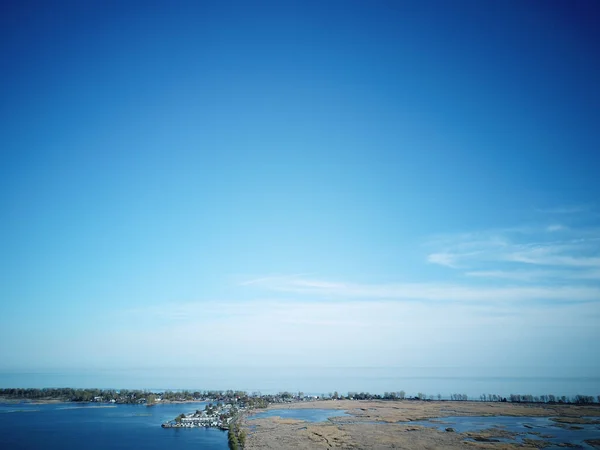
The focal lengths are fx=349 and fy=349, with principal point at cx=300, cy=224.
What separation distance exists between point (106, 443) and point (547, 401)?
3150 inches

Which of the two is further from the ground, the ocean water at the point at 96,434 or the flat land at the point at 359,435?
the flat land at the point at 359,435

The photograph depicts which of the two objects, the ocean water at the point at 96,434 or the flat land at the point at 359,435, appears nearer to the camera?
the flat land at the point at 359,435

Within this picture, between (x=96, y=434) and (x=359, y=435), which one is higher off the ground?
(x=359, y=435)

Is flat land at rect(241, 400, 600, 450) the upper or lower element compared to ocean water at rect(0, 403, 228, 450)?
upper

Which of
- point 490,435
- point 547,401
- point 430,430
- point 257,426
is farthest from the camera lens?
point 547,401

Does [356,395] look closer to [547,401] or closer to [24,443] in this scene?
[547,401]

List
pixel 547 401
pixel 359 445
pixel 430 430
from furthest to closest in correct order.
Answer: pixel 547 401
pixel 430 430
pixel 359 445

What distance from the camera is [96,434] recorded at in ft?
132

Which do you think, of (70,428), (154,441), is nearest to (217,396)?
(70,428)

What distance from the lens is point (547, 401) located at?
71.2 m

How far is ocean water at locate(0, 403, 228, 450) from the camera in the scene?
34.7m

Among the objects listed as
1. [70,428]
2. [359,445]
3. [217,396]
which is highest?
[359,445]

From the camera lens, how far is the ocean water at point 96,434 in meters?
34.7

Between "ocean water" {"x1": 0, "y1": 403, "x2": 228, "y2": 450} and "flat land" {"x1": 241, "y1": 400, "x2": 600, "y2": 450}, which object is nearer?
"flat land" {"x1": 241, "y1": 400, "x2": 600, "y2": 450}
